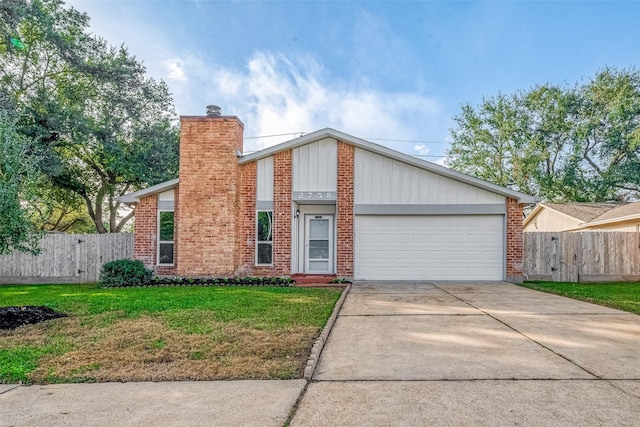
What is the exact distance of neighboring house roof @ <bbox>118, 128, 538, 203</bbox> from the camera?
485 inches

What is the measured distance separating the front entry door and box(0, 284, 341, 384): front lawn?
4.93m

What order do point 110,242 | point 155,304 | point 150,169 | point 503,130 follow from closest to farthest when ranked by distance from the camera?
point 155,304
point 110,242
point 150,169
point 503,130

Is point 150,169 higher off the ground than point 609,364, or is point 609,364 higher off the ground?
point 150,169

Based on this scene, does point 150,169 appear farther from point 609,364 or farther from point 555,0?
point 609,364

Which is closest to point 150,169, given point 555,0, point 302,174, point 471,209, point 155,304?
point 302,174

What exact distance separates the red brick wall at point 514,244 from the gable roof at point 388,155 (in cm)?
44

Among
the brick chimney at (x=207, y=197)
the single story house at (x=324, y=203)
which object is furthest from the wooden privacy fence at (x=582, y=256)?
the brick chimney at (x=207, y=197)

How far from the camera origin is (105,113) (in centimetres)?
2047

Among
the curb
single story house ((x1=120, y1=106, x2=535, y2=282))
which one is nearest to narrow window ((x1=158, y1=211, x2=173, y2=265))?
single story house ((x1=120, y1=106, x2=535, y2=282))

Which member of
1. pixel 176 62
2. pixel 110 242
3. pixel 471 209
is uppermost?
pixel 176 62

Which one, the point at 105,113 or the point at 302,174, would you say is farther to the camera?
the point at 105,113

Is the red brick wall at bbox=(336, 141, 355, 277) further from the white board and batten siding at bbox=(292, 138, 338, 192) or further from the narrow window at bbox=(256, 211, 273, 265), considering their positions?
the narrow window at bbox=(256, 211, 273, 265)

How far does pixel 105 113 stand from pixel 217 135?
11.3 meters

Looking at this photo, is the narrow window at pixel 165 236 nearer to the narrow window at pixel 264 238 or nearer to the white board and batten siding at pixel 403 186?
the narrow window at pixel 264 238
